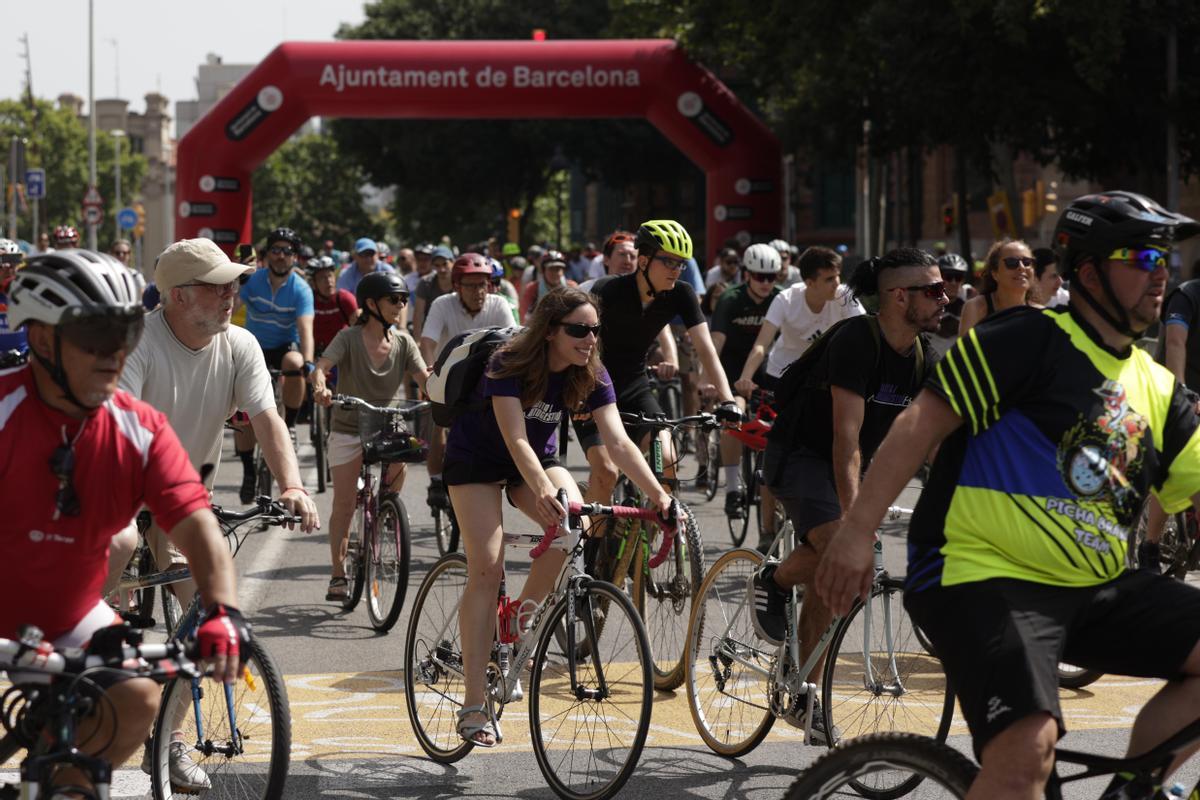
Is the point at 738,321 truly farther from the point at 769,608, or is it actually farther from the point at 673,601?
the point at 769,608

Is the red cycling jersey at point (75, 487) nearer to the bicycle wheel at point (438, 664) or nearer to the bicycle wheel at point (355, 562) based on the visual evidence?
the bicycle wheel at point (438, 664)

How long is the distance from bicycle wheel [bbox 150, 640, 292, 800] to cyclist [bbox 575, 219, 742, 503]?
11.9 feet

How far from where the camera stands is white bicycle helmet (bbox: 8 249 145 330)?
3783mm

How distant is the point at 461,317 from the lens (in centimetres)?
1146

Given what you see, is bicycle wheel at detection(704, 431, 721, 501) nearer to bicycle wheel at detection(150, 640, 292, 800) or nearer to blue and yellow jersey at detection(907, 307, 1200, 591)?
bicycle wheel at detection(150, 640, 292, 800)

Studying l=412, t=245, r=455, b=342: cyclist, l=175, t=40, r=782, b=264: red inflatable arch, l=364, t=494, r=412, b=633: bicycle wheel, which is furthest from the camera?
l=175, t=40, r=782, b=264: red inflatable arch

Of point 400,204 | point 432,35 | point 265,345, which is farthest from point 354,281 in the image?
point 400,204

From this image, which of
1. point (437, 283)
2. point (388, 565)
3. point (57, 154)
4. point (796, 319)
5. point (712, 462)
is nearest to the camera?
point (388, 565)

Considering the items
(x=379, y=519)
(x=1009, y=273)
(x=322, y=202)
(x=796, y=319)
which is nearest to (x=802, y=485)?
(x=1009, y=273)

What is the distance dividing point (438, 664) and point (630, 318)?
2.98 meters

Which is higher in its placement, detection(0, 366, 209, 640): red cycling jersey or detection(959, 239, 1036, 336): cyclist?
detection(959, 239, 1036, 336): cyclist

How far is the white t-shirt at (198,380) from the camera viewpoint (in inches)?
245

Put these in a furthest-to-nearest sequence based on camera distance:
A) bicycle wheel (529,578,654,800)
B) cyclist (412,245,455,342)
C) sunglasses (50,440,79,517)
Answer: cyclist (412,245,455,342), bicycle wheel (529,578,654,800), sunglasses (50,440,79,517)

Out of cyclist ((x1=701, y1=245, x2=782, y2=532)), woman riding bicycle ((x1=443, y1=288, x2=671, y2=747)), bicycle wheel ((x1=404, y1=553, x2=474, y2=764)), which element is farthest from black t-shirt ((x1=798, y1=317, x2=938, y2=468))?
cyclist ((x1=701, y1=245, x2=782, y2=532))
